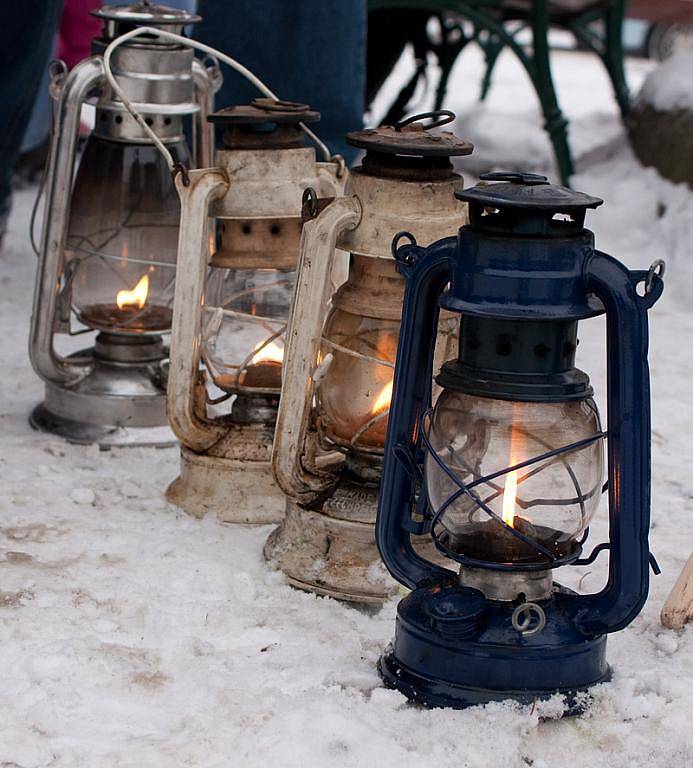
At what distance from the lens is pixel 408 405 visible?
63.1 inches

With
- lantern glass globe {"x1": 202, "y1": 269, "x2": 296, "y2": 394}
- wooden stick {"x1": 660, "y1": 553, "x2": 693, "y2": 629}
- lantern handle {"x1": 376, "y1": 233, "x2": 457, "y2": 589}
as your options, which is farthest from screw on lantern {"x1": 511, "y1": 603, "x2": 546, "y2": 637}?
lantern glass globe {"x1": 202, "y1": 269, "x2": 296, "y2": 394}

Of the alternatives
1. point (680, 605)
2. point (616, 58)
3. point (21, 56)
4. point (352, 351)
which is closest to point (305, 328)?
point (352, 351)

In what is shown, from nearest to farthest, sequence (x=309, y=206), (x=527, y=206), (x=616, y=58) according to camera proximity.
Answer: (x=527, y=206) < (x=309, y=206) < (x=616, y=58)

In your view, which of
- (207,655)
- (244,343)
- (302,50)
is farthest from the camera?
(302,50)

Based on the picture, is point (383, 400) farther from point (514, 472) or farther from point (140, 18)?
point (140, 18)

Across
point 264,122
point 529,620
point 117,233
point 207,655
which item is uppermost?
point 264,122

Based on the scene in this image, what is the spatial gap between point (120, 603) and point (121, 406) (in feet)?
2.12

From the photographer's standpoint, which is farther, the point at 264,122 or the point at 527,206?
the point at 264,122

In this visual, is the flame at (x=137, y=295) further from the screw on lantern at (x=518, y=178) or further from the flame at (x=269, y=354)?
the screw on lantern at (x=518, y=178)

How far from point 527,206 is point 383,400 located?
18.8 inches

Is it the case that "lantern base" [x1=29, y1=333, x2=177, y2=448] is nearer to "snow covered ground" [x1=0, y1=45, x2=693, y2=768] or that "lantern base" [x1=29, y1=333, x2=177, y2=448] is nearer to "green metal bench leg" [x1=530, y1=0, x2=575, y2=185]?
"snow covered ground" [x1=0, y1=45, x2=693, y2=768]

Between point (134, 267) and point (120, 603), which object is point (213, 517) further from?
point (134, 267)

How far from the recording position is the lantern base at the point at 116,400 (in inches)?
93.9

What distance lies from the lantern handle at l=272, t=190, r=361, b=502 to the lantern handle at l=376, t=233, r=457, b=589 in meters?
0.18
